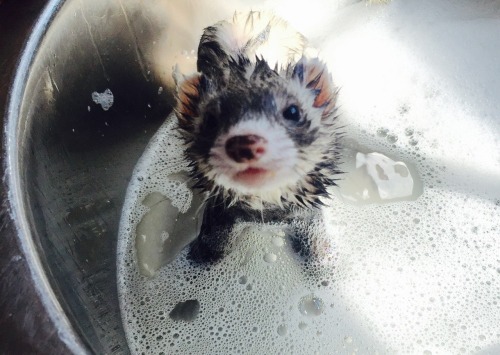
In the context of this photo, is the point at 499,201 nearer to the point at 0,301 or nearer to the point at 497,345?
the point at 497,345

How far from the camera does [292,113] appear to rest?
33.7 inches

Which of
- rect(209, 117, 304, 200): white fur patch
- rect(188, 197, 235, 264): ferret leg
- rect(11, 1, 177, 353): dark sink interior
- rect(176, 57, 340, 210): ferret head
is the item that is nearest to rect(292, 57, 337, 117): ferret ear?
rect(176, 57, 340, 210): ferret head

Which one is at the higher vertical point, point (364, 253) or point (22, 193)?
point (22, 193)

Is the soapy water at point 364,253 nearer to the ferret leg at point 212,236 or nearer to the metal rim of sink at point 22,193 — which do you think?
the ferret leg at point 212,236

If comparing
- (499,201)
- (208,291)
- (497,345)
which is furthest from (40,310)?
(499,201)

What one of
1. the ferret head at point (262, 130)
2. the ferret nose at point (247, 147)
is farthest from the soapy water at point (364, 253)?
the ferret nose at point (247, 147)

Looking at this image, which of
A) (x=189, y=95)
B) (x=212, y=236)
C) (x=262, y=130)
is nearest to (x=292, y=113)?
(x=262, y=130)

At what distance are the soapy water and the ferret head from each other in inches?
8.7

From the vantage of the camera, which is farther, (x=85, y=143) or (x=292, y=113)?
(x=85, y=143)

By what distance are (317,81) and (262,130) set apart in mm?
186

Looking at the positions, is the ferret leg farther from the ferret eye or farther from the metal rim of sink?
the metal rim of sink

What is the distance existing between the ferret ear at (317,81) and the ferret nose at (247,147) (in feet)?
0.61

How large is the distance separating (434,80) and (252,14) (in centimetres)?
60

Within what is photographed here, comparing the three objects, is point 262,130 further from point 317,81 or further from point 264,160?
point 317,81
